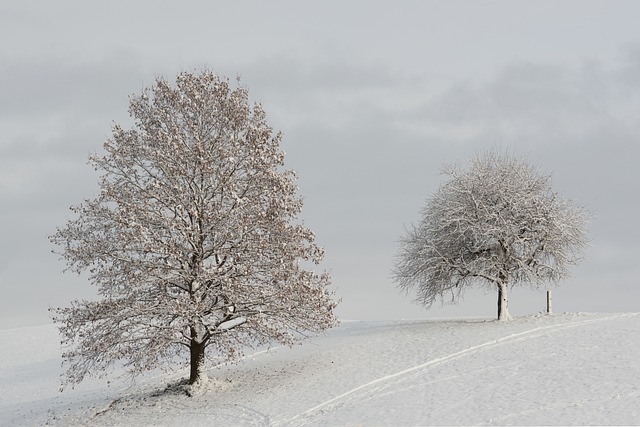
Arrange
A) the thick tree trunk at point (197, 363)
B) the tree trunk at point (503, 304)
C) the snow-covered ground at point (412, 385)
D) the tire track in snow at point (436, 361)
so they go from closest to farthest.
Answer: the snow-covered ground at point (412, 385) → the tire track in snow at point (436, 361) → the thick tree trunk at point (197, 363) → the tree trunk at point (503, 304)

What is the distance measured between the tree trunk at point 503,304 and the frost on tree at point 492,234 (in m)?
0.06

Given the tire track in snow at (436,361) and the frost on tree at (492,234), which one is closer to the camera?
the tire track in snow at (436,361)

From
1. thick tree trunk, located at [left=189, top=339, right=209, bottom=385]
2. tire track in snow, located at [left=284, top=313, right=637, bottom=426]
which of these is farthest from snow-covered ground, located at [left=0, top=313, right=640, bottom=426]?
thick tree trunk, located at [left=189, top=339, right=209, bottom=385]

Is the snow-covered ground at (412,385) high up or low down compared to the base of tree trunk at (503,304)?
down

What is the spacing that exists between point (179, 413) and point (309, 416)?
6.43 meters

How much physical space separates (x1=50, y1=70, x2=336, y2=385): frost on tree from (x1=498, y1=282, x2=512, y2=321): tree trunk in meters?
13.3

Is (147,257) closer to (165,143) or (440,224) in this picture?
(165,143)

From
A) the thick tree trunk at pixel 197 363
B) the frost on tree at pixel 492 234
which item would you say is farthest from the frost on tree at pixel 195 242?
the frost on tree at pixel 492 234

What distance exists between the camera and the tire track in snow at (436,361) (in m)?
25.1

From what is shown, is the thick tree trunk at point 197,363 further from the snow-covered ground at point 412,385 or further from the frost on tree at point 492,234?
the frost on tree at point 492,234

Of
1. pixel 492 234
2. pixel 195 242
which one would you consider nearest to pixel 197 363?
pixel 195 242

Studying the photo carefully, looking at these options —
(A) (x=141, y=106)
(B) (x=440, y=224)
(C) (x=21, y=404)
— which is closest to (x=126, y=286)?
(A) (x=141, y=106)

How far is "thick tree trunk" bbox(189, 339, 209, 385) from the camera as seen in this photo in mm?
30672

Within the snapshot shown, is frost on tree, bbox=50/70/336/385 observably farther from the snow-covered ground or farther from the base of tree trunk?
the base of tree trunk
